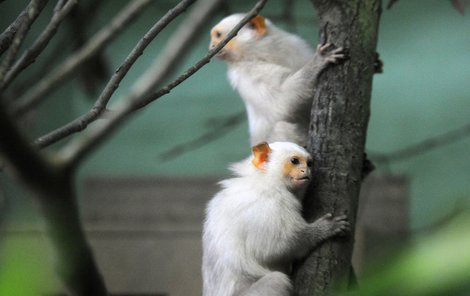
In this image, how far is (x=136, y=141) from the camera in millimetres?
8086

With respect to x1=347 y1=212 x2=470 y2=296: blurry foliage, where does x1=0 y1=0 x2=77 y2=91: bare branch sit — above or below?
above

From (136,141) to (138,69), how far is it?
817mm

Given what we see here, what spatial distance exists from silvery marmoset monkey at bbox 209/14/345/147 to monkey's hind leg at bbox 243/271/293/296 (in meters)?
1.12

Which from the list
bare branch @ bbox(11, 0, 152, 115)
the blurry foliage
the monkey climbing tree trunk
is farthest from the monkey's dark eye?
the blurry foliage

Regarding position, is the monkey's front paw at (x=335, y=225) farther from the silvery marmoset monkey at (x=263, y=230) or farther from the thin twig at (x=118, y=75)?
the thin twig at (x=118, y=75)

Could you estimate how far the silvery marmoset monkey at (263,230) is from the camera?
3209 mm

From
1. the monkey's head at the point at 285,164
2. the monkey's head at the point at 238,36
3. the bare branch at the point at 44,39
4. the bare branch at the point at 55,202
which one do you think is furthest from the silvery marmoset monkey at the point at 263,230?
the bare branch at the point at 55,202

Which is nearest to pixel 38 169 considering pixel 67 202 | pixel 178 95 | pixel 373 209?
pixel 67 202

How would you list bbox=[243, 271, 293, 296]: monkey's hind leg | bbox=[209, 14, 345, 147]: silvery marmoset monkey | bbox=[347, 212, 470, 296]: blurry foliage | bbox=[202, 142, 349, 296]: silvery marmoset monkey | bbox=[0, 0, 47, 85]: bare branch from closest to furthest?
1. bbox=[347, 212, 470, 296]: blurry foliage
2. bbox=[0, 0, 47, 85]: bare branch
3. bbox=[243, 271, 293, 296]: monkey's hind leg
4. bbox=[202, 142, 349, 296]: silvery marmoset monkey
5. bbox=[209, 14, 345, 147]: silvery marmoset monkey

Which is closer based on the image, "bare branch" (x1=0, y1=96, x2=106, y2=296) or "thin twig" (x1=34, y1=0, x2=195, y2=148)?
"bare branch" (x1=0, y1=96, x2=106, y2=296)

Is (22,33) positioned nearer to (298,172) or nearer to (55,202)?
(55,202)

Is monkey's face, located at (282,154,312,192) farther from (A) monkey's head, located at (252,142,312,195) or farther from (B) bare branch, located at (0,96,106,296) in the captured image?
(B) bare branch, located at (0,96,106,296)

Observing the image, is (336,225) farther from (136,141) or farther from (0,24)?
(136,141)

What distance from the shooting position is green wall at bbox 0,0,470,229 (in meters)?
7.23
